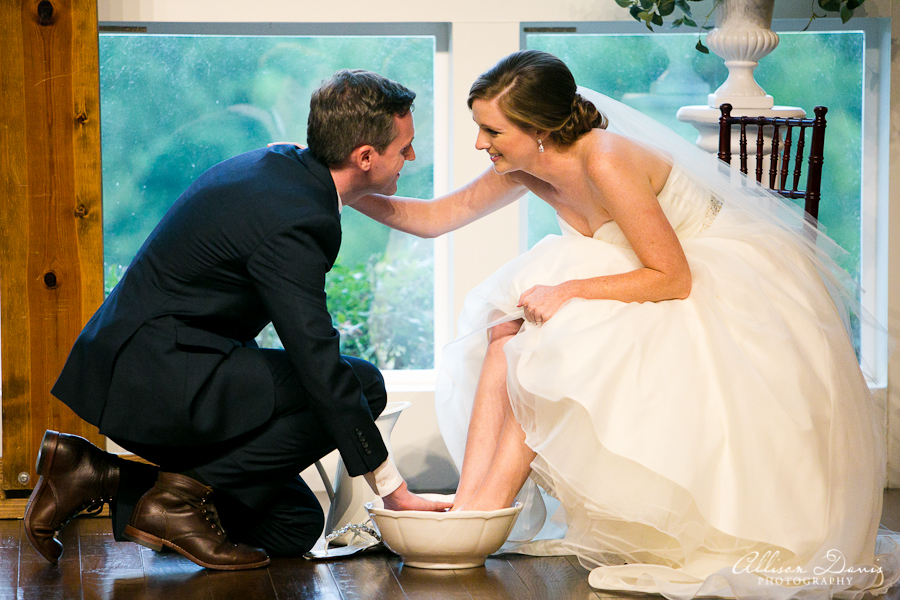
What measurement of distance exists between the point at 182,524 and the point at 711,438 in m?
1.17

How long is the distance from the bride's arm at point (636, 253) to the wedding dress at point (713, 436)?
37mm

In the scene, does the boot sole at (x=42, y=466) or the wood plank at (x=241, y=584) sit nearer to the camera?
the wood plank at (x=241, y=584)

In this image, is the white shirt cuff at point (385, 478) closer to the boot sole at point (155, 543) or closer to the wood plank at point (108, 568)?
the boot sole at point (155, 543)

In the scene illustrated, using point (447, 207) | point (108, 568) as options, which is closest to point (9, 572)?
point (108, 568)

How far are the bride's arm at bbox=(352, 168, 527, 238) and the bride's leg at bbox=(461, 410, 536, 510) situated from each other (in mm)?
795

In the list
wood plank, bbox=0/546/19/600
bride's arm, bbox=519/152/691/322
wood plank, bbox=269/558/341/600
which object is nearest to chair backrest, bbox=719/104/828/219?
bride's arm, bbox=519/152/691/322

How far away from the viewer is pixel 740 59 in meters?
2.89

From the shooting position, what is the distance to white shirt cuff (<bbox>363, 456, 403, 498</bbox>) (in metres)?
2.04

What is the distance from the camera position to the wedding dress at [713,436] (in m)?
1.93

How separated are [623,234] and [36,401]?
1.73 m

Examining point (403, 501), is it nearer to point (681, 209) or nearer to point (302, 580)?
point (302, 580)

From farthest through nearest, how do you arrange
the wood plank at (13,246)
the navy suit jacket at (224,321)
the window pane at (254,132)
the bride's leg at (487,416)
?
1. the window pane at (254,132)
2. the wood plank at (13,246)
3. the bride's leg at (487,416)
4. the navy suit jacket at (224,321)

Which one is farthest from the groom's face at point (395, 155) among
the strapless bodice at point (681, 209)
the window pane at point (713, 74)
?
the window pane at point (713, 74)

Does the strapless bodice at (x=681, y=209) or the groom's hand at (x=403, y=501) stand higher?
the strapless bodice at (x=681, y=209)
